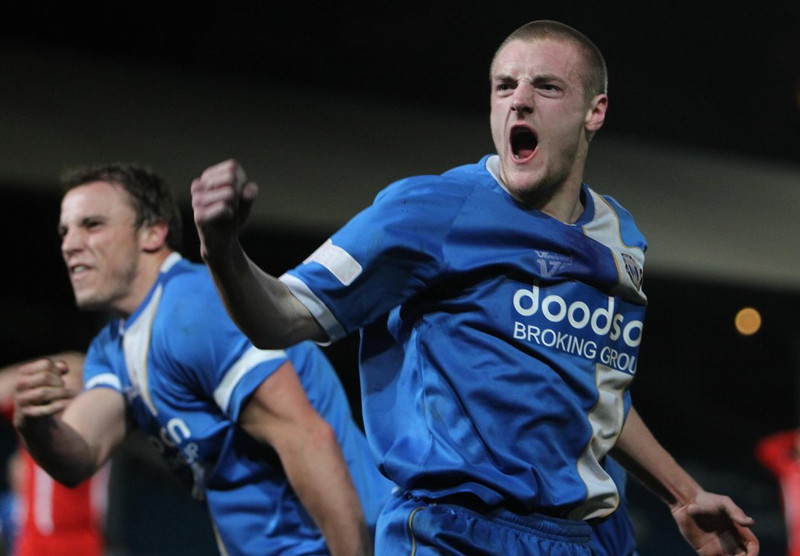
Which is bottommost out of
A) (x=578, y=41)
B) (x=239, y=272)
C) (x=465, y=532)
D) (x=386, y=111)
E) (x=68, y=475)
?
(x=68, y=475)

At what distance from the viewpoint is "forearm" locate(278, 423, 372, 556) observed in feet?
7.98

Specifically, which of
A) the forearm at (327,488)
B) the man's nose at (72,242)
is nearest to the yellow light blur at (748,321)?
the man's nose at (72,242)

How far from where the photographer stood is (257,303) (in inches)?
65.4

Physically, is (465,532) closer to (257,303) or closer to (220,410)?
(257,303)

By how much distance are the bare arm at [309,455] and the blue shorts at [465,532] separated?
0.53 metres

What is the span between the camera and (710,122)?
24.6 ft

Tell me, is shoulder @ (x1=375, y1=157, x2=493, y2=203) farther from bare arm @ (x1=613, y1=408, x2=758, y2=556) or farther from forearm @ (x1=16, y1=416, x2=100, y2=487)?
forearm @ (x1=16, y1=416, x2=100, y2=487)

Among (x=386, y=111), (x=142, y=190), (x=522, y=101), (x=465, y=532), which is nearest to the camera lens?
(x=465, y=532)

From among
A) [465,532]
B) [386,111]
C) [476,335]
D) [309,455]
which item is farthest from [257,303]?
[386,111]

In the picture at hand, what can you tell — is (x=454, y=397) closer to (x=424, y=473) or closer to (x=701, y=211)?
(x=424, y=473)

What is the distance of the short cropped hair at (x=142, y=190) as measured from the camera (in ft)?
10.1

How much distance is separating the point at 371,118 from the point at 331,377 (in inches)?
204

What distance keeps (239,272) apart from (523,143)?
620 millimetres

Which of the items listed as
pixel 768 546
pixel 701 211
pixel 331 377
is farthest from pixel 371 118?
pixel 331 377
